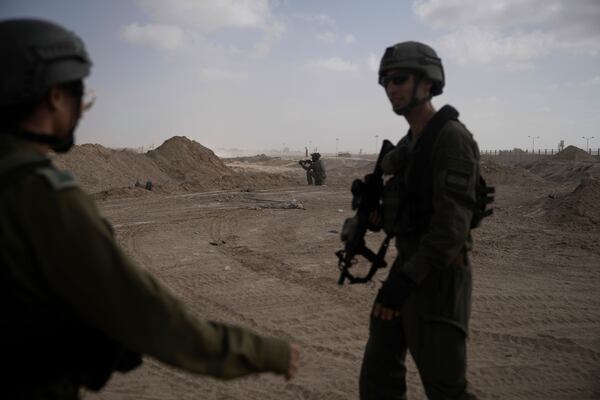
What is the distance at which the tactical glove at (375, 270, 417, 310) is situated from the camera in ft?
7.86

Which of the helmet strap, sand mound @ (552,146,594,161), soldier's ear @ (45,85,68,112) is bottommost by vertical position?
soldier's ear @ (45,85,68,112)

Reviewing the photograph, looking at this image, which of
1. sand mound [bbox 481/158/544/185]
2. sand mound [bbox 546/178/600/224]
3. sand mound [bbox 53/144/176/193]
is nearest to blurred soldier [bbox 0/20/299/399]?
sand mound [bbox 546/178/600/224]

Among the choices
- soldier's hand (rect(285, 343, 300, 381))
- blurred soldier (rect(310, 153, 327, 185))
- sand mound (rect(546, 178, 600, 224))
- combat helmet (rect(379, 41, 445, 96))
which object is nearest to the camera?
soldier's hand (rect(285, 343, 300, 381))

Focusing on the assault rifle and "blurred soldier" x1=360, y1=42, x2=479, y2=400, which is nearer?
"blurred soldier" x1=360, y1=42, x2=479, y2=400

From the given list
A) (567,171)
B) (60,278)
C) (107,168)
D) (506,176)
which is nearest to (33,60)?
(60,278)

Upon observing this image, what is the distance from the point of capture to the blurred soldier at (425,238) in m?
2.38

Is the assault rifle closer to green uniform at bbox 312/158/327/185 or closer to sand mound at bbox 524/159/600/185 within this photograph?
green uniform at bbox 312/158/327/185

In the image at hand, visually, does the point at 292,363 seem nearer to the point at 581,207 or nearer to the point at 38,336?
the point at 38,336

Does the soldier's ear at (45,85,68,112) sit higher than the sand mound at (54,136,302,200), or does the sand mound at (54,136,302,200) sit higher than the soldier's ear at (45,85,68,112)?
the soldier's ear at (45,85,68,112)

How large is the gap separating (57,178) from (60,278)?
0.24 metres

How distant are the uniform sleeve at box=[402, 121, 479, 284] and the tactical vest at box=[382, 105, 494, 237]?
0.07 meters

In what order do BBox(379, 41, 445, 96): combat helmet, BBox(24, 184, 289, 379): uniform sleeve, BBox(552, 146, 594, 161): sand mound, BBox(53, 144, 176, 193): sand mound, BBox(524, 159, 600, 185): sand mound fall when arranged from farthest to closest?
BBox(552, 146, 594, 161): sand mound < BBox(524, 159, 600, 185): sand mound < BBox(53, 144, 176, 193): sand mound < BBox(379, 41, 445, 96): combat helmet < BBox(24, 184, 289, 379): uniform sleeve

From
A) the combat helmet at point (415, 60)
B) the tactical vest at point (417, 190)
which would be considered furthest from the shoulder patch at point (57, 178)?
the combat helmet at point (415, 60)

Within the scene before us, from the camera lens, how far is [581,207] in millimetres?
12336
